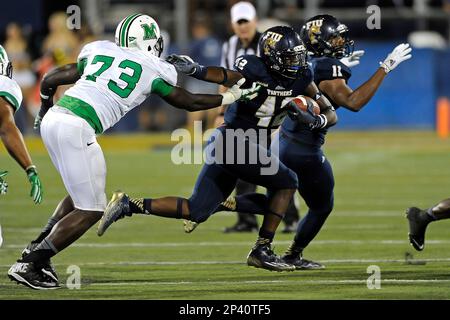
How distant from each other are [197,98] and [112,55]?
584 mm

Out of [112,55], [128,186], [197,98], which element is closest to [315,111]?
[197,98]

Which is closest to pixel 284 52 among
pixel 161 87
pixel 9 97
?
pixel 161 87

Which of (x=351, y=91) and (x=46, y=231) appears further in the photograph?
(x=351, y=91)

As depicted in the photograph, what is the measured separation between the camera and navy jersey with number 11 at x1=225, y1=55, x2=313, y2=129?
789 cm

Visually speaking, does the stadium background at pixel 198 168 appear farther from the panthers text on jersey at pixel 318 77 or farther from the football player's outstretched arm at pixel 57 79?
the football player's outstretched arm at pixel 57 79

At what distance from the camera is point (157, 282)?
7.64 metres

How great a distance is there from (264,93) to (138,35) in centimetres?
95

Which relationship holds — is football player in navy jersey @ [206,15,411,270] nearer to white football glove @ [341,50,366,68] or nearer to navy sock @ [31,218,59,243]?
white football glove @ [341,50,366,68]

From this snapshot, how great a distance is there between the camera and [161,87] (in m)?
7.35

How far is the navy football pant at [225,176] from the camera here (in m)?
7.82

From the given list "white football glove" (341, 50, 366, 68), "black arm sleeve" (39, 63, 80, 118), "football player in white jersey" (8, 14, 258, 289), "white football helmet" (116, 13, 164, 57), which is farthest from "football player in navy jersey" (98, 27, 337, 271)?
"white football glove" (341, 50, 366, 68)

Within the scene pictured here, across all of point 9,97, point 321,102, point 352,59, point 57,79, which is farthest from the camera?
point 352,59

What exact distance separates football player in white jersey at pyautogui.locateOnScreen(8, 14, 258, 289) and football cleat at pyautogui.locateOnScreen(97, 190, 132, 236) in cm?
30

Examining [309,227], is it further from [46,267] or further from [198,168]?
[198,168]
